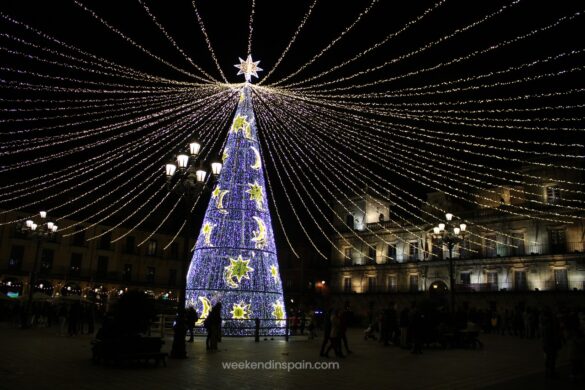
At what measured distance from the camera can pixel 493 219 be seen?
3378 cm

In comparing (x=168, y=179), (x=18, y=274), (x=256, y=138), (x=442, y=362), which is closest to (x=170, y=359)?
(x=168, y=179)

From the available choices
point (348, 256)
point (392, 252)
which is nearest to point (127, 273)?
point (348, 256)

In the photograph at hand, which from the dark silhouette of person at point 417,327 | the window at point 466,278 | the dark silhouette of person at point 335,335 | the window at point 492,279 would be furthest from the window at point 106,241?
the dark silhouette of person at point 335,335

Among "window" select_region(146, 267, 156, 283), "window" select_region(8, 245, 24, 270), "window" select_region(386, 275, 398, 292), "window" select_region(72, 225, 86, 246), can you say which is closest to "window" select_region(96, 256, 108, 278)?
"window" select_region(72, 225, 86, 246)

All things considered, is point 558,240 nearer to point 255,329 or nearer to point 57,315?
point 255,329

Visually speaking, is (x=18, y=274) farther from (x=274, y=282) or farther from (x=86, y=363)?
(x=86, y=363)

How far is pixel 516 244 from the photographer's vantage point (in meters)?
32.8

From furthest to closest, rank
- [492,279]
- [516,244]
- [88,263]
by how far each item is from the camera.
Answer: [88,263] < [492,279] < [516,244]

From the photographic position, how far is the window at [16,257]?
32750 millimetres

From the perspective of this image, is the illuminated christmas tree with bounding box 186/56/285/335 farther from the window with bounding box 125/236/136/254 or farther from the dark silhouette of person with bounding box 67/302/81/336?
the window with bounding box 125/236/136/254

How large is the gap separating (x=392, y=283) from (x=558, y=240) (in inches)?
496

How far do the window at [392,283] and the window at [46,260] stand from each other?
25.6m

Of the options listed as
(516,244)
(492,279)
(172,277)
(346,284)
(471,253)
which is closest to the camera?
(516,244)

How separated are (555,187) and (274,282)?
2410 cm
